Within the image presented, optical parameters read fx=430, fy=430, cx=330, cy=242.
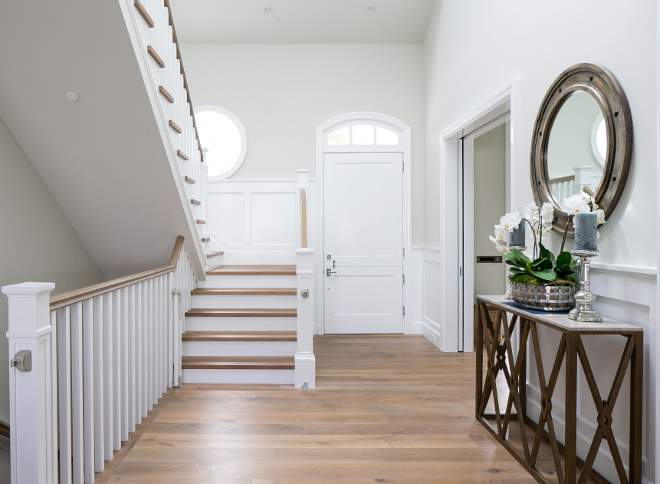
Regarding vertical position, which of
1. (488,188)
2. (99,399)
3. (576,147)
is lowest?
(99,399)

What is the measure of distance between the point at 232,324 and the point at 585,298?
253 centimetres

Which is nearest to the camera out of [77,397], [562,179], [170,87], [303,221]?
[77,397]

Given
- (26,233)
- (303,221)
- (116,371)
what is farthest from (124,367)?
(303,221)

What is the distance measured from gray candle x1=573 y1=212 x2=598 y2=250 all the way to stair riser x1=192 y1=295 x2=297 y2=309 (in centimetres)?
235

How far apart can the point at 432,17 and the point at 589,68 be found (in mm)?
2900

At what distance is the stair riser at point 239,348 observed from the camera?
130 inches

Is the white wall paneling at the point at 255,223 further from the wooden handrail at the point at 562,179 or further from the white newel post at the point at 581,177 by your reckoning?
the white newel post at the point at 581,177

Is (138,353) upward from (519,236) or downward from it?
downward

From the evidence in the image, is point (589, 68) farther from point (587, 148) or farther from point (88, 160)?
point (88, 160)

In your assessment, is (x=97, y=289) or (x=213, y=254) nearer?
(x=97, y=289)

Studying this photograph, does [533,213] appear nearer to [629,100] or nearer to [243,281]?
[629,100]

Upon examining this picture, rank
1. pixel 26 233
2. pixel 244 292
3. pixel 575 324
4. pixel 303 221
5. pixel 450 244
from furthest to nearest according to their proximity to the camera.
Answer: pixel 450 244
pixel 303 221
pixel 244 292
pixel 26 233
pixel 575 324

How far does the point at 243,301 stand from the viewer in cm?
364

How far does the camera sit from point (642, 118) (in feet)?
5.63
